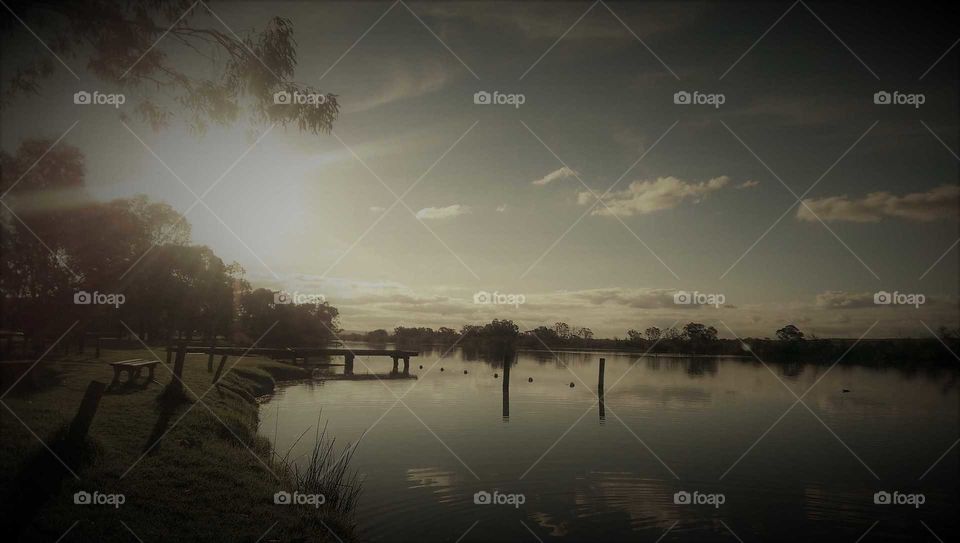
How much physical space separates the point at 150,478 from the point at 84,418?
6.81 ft

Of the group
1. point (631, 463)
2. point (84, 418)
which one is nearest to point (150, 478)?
point (84, 418)

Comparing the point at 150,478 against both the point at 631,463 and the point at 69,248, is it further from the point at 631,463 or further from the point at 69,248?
the point at 69,248

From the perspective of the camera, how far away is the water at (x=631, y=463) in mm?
13711

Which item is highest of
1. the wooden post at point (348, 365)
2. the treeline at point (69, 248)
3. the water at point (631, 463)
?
the treeline at point (69, 248)

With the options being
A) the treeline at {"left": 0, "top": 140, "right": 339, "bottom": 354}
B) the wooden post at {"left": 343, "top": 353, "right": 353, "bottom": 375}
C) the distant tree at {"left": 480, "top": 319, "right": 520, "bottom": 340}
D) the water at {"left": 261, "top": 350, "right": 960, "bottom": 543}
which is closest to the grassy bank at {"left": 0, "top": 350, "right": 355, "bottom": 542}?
the water at {"left": 261, "top": 350, "right": 960, "bottom": 543}

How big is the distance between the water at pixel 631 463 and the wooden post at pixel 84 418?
6227 mm

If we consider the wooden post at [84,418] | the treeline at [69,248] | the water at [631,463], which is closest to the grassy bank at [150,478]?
Result: the wooden post at [84,418]

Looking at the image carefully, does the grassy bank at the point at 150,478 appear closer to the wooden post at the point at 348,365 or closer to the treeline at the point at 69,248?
the treeline at the point at 69,248

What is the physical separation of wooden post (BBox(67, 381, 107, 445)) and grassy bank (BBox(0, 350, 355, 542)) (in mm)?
273

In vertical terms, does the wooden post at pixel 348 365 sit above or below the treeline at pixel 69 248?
below

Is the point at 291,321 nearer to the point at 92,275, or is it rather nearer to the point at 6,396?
the point at 92,275

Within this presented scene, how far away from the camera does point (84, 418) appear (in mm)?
11867

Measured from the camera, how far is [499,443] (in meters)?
23.4

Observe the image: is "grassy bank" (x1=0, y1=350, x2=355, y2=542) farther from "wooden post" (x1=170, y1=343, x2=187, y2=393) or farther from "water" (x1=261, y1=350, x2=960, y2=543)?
"water" (x1=261, y1=350, x2=960, y2=543)
